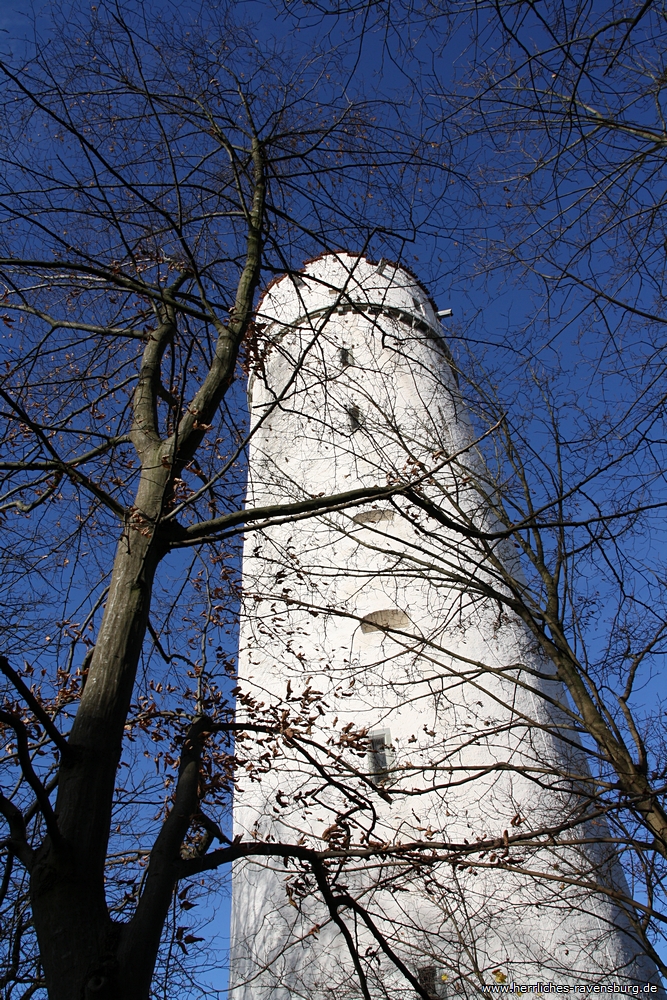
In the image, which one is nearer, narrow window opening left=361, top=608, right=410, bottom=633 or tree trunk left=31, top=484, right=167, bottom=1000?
tree trunk left=31, top=484, right=167, bottom=1000

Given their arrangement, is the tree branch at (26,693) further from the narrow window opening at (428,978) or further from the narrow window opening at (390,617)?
the narrow window opening at (390,617)

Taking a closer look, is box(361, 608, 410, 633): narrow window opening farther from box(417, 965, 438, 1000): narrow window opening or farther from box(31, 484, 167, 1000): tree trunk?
box(31, 484, 167, 1000): tree trunk

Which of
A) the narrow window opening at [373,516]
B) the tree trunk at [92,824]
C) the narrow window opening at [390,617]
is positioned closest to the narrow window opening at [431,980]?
the narrow window opening at [390,617]

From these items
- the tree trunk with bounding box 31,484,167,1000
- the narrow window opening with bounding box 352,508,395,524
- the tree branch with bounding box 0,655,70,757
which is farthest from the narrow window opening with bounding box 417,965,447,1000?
the narrow window opening with bounding box 352,508,395,524

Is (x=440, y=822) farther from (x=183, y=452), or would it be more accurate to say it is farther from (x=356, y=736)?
(x=183, y=452)

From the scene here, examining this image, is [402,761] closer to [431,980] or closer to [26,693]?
[431,980]

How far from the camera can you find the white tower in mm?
4922

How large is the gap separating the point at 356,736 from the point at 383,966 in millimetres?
3785

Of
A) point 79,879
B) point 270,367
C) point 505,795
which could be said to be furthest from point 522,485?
point 270,367

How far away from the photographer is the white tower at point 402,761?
4.92 metres

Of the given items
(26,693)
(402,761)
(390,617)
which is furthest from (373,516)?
(26,693)

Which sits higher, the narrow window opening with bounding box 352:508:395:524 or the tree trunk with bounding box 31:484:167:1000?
the narrow window opening with bounding box 352:508:395:524

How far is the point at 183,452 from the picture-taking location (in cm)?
392

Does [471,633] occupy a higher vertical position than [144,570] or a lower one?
higher
